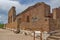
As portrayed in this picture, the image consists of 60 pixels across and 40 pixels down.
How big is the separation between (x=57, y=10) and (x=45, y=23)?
483 centimetres

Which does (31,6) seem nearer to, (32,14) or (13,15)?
(32,14)

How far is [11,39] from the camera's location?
16688 millimetres

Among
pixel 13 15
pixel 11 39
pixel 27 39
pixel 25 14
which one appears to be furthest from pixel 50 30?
pixel 13 15

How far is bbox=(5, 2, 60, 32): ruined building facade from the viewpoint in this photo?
701 inches

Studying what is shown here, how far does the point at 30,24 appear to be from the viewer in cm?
2023

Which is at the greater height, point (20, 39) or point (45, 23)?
point (45, 23)

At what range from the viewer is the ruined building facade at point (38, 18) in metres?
17.8

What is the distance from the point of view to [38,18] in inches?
993

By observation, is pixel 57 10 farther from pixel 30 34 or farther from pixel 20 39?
pixel 20 39

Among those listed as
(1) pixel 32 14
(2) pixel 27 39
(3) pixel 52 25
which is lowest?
(2) pixel 27 39

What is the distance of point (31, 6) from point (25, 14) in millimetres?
1947

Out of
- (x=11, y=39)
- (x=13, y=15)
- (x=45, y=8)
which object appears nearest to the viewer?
(x=11, y=39)

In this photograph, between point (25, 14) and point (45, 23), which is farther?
point (25, 14)

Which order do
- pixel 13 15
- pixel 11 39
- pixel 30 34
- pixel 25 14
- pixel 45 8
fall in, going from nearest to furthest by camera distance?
pixel 11 39 < pixel 30 34 < pixel 45 8 < pixel 25 14 < pixel 13 15
